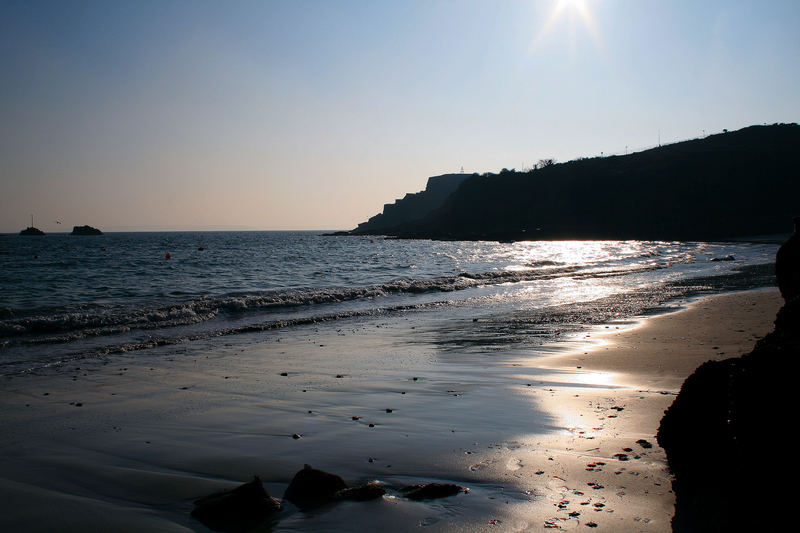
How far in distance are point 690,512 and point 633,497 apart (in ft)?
1.17

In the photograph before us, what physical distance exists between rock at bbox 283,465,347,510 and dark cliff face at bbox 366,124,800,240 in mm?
81007

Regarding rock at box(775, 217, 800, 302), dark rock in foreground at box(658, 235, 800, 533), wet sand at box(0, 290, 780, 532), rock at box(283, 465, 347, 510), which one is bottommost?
wet sand at box(0, 290, 780, 532)

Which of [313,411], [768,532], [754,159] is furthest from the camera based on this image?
[754,159]

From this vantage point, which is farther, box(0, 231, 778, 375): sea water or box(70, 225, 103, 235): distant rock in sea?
box(70, 225, 103, 235): distant rock in sea

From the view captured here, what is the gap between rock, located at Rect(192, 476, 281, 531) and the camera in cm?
342

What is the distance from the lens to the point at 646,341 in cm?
1001

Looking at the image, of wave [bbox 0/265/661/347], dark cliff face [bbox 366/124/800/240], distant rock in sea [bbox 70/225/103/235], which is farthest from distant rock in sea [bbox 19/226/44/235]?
wave [bbox 0/265/661/347]

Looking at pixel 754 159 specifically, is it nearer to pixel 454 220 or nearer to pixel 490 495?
pixel 454 220

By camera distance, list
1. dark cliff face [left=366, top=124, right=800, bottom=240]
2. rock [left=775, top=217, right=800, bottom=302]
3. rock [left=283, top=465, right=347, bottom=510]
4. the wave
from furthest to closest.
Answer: dark cliff face [left=366, top=124, right=800, bottom=240] → the wave → rock [left=775, top=217, right=800, bottom=302] → rock [left=283, top=465, right=347, bottom=510]

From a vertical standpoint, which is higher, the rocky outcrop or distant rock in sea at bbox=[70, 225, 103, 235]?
distant rock in sea at bbox=[70, 225, 103, 235]

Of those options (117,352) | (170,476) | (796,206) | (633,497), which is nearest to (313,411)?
(170,476)

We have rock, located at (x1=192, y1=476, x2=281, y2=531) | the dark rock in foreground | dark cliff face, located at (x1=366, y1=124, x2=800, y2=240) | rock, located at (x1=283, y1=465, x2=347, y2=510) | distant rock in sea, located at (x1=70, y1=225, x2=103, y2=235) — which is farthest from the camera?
distant rock in sea, located at (x1=70, y1=225, x2=103, y2=235)

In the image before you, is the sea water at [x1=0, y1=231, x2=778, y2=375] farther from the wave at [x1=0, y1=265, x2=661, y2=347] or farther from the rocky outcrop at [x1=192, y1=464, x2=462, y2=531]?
the rocky outcrop at [x1=192, y1=464, x2=462, y2=531]

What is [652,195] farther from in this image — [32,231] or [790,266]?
[32,231]
